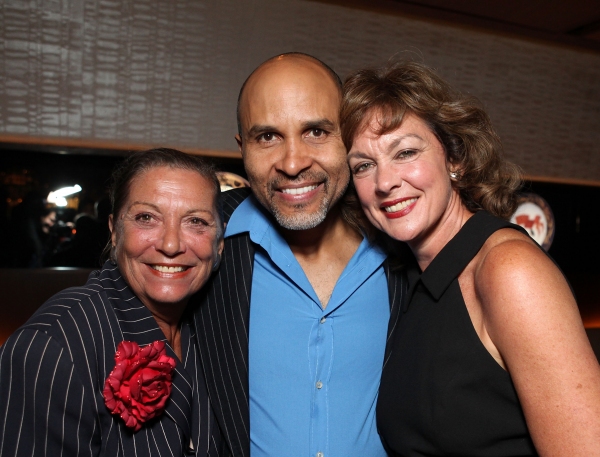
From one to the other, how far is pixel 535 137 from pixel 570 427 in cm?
291

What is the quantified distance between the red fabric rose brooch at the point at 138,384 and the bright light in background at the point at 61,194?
5.16 feet

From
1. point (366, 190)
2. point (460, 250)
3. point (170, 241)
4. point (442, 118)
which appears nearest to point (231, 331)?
point (170, 241)

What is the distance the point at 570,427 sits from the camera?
0.93 m

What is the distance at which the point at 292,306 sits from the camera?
59.8 inches

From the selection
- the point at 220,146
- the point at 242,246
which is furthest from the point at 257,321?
the point at 220,146

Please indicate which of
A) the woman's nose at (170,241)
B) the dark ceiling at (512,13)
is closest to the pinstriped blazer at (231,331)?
the woman's nose at (170,241)

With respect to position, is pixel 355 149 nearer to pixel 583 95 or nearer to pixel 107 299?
pixel 107 299

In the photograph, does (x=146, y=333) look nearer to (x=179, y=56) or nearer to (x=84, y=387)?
(x=84, y=387)

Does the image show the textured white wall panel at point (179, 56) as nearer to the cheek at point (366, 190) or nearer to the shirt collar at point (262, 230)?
the shirt collar at point (262, 230)

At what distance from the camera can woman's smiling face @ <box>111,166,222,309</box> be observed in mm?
1354

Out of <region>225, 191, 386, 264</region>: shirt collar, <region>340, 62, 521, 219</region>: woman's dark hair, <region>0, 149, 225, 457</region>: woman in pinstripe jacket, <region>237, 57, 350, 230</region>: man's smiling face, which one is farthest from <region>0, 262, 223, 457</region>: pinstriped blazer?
<region>340, 62, 521, 219</region>: woman's dark hair

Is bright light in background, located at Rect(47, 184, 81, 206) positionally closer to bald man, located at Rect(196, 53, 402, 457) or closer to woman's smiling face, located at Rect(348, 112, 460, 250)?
bald man, located at Rect(196, 53, 402, 457)

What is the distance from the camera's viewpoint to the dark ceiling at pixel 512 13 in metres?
2.75

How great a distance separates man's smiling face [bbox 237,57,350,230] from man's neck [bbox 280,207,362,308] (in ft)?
0.47
